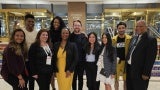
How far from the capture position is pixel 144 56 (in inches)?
153

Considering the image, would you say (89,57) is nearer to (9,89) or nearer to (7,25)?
(9,89)

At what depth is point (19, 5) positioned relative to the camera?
14602 millimetres

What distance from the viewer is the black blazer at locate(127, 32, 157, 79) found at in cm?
373

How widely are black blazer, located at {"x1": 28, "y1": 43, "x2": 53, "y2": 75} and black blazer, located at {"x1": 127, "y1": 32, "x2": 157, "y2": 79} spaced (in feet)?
4.86

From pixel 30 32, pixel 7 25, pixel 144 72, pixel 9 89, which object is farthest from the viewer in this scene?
pixel 7 25

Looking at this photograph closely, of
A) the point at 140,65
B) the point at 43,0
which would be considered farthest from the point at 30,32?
the point at 43,0

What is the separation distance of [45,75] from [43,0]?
975 cm

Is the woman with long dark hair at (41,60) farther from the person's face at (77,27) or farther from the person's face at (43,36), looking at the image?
the person's face at (77,27)

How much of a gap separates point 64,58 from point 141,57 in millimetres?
1273

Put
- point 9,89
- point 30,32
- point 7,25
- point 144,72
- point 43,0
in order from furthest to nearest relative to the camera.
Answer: point 7,25, point 43,0, point 9,89, point 30,32, point 144,72

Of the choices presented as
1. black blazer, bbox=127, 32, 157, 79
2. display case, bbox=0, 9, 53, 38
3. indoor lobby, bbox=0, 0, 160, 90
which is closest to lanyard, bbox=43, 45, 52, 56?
black blazer, bbox=127, 32, 157, 79

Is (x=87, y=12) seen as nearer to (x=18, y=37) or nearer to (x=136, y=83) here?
(x=136, y=83)

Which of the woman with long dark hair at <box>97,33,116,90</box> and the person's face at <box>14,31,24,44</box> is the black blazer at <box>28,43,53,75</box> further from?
the woman with long dark hair at <box>97,33,116,90</box>

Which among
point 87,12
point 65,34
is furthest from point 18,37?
point 87,12
